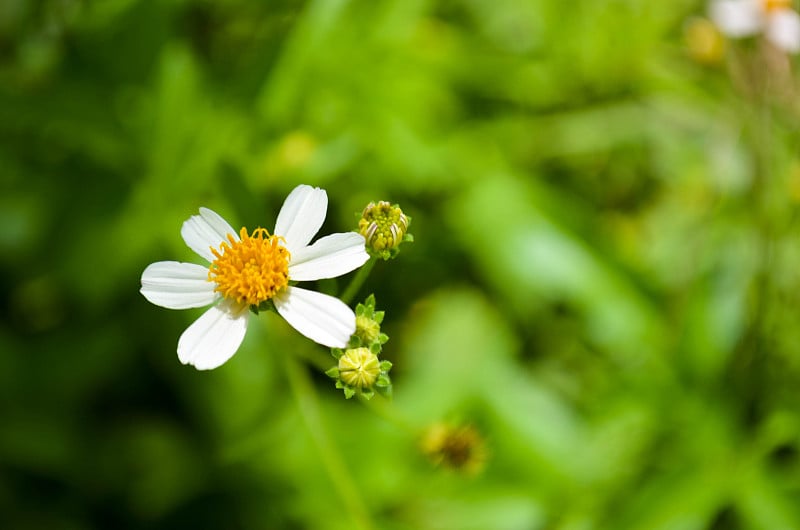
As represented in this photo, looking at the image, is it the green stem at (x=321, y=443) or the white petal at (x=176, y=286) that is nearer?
the white petal at (x=176, y=286)

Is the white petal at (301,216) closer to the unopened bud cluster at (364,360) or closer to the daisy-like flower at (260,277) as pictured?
the daisy-like flower at (260,277)

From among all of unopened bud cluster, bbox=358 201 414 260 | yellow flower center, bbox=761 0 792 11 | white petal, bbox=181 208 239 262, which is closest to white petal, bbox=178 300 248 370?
white petal, bbox=181 208 239 262

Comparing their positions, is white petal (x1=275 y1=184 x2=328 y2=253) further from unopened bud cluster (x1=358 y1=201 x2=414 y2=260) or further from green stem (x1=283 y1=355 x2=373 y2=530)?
green stem (x1=283 y1=355 x2=373 y2=530)

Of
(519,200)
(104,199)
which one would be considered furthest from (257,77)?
(519,200)

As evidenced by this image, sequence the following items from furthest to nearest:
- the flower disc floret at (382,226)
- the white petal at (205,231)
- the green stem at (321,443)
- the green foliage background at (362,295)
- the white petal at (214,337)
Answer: the green foliage background at (362,295) → the green stem at (321,443) → the white petal at (205,231) → the flower disc floret at (382,226) → the white petal at (214,337)

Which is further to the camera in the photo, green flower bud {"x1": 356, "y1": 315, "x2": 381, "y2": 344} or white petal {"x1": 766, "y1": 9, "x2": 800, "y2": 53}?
white petal {"x1": 766, "y1": 9, "x2": 800, "y2": 53}

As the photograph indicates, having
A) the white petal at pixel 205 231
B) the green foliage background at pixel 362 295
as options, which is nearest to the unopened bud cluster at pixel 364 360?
the white petal at pixel 205 231

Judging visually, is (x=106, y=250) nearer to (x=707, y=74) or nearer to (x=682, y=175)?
(x=682, y=175)
